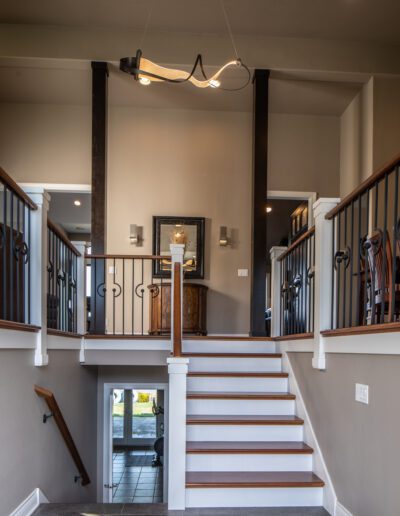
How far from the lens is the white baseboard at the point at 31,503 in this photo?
248 centimetres

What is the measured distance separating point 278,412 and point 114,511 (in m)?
1.54

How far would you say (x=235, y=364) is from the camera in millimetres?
4156

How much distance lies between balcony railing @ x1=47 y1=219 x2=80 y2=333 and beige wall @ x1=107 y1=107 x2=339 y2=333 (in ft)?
6.87

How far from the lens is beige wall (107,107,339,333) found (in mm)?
6410

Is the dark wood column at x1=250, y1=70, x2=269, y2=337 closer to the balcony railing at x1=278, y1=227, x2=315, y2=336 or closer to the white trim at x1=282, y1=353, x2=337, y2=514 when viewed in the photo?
the balcony railing at x1=278, y1=227, x2=315, y2=336

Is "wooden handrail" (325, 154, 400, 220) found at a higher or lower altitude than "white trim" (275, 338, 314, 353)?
higher

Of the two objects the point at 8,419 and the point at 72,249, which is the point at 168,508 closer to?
the point at 8,419

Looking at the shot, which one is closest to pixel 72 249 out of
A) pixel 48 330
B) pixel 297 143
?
pixel 48 330

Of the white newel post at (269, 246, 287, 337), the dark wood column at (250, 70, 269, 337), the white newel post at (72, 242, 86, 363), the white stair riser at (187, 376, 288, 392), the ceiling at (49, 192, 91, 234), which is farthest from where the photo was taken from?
the ceiling at (49, 192, 91, 234)

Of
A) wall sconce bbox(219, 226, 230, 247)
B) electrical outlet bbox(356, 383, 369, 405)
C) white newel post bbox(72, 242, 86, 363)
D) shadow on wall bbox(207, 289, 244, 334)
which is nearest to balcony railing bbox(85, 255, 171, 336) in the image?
white newel post bbox(72, 242, 86, 363)

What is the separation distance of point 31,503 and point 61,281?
1793 millimetres

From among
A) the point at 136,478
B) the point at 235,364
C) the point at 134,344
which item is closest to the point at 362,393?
the point at 235,364

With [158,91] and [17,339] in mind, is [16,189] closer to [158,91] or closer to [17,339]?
[17,339]

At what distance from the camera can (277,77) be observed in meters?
5.61
